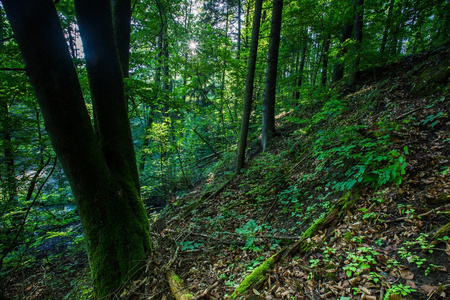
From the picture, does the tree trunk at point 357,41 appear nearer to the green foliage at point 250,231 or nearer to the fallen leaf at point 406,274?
the green foliage at point 250,231

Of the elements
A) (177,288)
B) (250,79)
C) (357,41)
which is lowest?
(177,288)

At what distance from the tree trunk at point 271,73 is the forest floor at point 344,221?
2159 mm

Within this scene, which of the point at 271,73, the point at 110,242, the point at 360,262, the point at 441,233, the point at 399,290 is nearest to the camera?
the point at 399,290

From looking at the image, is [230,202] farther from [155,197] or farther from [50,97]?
[155,197]

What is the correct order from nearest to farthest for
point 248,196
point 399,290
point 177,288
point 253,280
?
point 399,290 → point 253,280 → point 177,288 → point 248,196

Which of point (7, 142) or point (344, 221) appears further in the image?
point (7, 142)

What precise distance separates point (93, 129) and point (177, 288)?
254 cm

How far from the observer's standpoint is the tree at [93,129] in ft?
7.52

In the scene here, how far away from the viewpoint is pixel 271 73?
724 cm

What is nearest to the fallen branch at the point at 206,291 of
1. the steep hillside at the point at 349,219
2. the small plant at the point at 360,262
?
the steep hillside at the point at 349,219

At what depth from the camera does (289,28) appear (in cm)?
969

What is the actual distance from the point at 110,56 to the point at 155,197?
7.97m

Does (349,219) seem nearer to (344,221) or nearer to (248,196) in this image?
(344,221)

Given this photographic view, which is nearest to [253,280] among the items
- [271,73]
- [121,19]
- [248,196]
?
[248,196]
